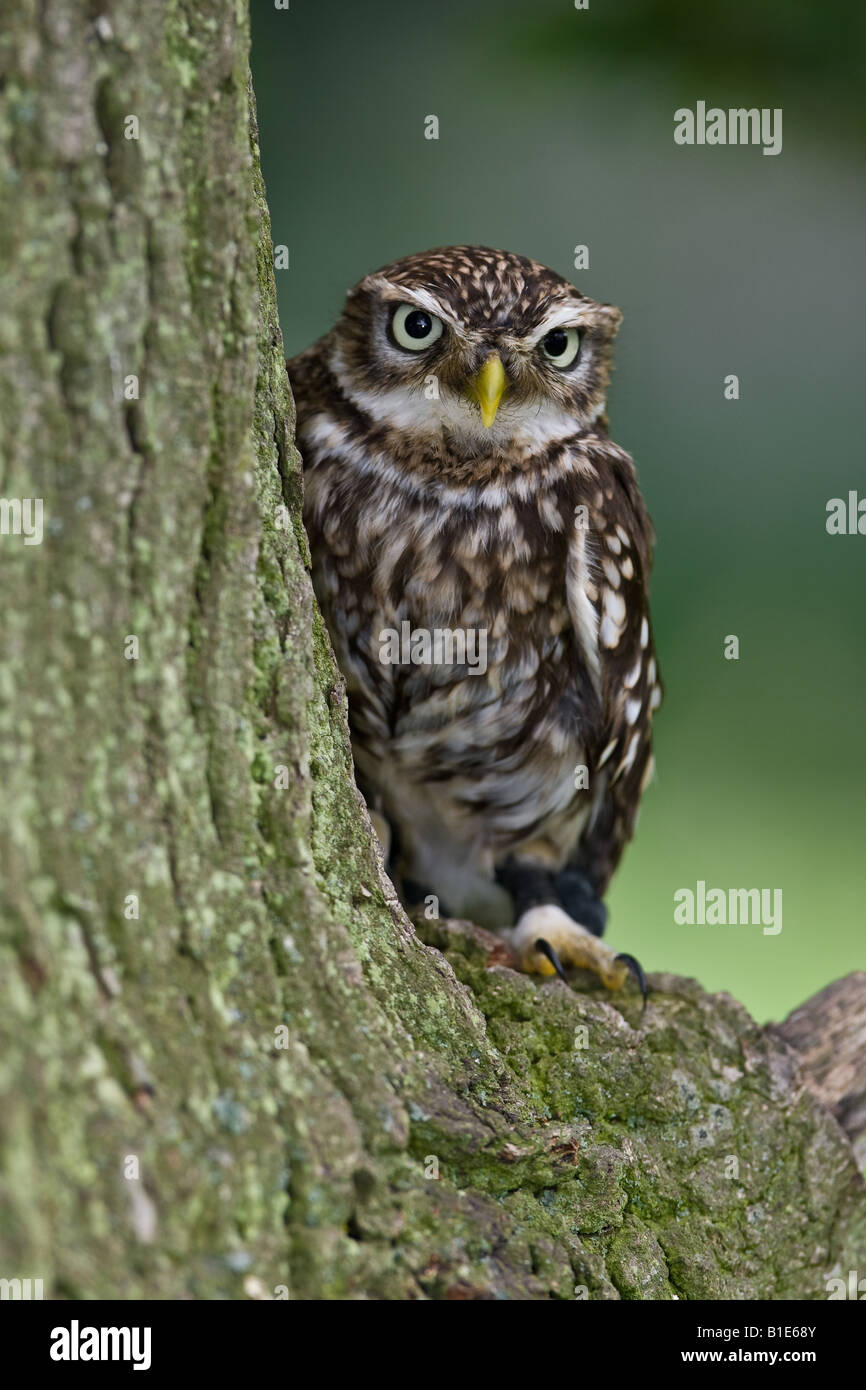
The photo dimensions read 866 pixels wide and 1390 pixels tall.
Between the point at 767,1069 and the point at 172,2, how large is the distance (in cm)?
193

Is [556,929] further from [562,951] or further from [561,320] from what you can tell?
[561,320]

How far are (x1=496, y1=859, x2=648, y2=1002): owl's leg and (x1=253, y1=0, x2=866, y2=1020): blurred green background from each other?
1601 mm

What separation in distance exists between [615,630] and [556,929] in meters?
0.63

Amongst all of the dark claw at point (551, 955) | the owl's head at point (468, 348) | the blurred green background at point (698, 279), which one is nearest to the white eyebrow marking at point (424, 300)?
the owl's head at point (468, 348)

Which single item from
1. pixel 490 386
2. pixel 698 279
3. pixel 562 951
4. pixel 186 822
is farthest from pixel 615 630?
pixel 698 279

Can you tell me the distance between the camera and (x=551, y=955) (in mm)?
2234

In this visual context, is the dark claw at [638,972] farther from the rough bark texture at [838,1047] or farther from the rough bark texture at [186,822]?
the rough bark texture at [186,822]

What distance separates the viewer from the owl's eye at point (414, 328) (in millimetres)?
2098

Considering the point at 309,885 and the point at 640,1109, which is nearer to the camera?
the point at 309,885

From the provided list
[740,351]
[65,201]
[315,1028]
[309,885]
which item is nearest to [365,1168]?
[315,1028]

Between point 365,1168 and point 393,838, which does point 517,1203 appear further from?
point 393,838

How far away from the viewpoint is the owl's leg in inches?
88.4

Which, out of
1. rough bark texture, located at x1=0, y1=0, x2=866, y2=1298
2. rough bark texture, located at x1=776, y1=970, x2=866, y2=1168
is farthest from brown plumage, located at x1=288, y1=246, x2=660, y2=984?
rough bark texture, located at x1=0, y1=0, x2=866, y2=1298

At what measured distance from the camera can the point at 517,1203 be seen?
1.57 meters
